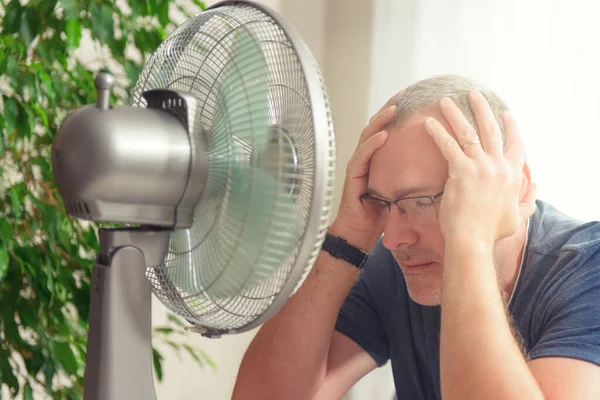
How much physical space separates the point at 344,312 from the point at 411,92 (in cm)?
49

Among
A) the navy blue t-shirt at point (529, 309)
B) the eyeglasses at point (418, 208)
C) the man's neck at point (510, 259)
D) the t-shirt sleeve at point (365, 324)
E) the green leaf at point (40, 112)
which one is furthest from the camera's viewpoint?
the t-shirt sleeve at point (365, 324)

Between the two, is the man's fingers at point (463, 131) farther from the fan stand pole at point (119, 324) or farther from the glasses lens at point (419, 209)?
the fan stand pole at point (119, 324)

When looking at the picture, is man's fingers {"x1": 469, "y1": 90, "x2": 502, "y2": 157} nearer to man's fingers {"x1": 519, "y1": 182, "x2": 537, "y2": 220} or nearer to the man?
the man

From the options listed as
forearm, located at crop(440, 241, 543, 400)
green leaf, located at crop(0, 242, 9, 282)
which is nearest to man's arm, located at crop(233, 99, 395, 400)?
forearm, located at crop(440, 241, 543, 400)

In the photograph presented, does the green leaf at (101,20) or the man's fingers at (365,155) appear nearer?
the man's fingers at (365,155)

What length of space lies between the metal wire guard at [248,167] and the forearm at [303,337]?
1.86 feet

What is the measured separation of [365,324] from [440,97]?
1.69 ft

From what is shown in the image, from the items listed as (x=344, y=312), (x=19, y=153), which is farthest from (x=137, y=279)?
(x=19, y=153)

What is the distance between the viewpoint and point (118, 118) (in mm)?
774

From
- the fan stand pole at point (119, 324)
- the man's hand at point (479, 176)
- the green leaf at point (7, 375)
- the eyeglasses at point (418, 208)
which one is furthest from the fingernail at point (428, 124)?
the green leaf at point (7, 375)

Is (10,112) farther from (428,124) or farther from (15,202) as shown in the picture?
(428,124)

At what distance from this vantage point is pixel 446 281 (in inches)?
45.4

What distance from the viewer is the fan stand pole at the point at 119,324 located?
0.79 metres

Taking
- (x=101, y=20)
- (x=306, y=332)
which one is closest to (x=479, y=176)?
(x=306, y=332)
